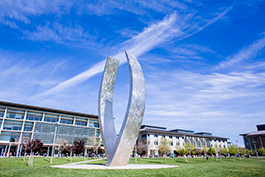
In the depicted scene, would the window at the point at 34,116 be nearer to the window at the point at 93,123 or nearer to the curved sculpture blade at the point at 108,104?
the window at the point at 93,123

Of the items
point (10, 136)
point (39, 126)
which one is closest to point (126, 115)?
point (39, 126)

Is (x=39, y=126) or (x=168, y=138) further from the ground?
(x=39, y=126)

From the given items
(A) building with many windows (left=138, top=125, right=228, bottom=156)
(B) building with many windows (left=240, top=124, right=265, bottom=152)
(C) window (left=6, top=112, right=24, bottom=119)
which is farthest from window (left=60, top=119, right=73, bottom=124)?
(B) building with many windows (left=240, top=124, right=265, bottom=152)

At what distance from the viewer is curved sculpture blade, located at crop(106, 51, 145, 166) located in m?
14.3

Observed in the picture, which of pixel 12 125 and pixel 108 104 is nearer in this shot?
pixel 108 104

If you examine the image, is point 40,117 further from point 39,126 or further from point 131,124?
point 131,124

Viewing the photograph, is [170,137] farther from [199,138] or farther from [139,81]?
[139,81]

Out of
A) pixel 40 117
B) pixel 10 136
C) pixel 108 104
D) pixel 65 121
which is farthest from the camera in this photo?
pixel 65 121

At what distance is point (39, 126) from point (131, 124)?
4586 centimetres

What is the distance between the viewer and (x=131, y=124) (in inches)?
580

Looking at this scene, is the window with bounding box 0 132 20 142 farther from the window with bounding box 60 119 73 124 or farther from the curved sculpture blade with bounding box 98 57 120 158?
the curved sculpture blade with bounding box 98 57 120 158

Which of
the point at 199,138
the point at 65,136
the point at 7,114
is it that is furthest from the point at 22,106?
the point at 199,138

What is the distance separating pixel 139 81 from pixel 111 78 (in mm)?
4006

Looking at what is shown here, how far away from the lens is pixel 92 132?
59.8 meters
